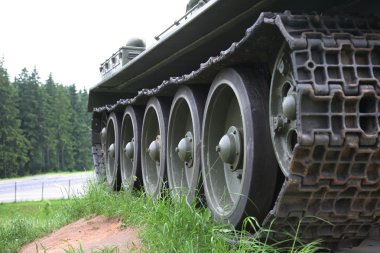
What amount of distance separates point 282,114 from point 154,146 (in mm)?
2893

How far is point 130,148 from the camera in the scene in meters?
7.10

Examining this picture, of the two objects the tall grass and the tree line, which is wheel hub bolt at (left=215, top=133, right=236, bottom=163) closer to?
the tall grass

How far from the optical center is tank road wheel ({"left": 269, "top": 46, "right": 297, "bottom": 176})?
123 inches

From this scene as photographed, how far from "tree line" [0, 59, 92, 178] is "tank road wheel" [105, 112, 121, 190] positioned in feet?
123

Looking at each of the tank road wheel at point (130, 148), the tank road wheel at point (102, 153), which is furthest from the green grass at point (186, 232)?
the tank road wheel at point (102, 153)

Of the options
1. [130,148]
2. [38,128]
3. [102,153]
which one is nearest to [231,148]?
[130,148]

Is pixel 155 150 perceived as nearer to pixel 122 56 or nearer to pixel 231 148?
pixel 122 56

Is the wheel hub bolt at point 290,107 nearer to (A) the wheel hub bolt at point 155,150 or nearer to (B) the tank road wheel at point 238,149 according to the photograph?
(B) the tank road wheel at point 238,149

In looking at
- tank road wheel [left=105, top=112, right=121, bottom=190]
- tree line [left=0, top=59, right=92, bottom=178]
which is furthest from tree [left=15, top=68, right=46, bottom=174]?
tank road wheel [left=105, top=112, right=121, bottom=190]

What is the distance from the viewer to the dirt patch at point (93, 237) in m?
4.43

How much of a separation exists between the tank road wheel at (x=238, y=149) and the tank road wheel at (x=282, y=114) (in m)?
0.27

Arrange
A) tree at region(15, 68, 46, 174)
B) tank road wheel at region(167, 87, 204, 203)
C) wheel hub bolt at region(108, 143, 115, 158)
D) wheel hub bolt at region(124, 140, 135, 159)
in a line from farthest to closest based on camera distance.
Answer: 1. tree at region(15, 68, 46, 174)
2. wheel hub bolt at region(108, 143, 115, 158)
3. wheel hub bolt at region(124, 140, 135, 159)
4. tank road wheel at region(167, 87, 204, 203)

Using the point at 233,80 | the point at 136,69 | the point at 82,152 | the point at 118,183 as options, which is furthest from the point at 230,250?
the point at 82,152

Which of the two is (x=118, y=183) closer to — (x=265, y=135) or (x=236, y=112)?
(x=236, y=112)
